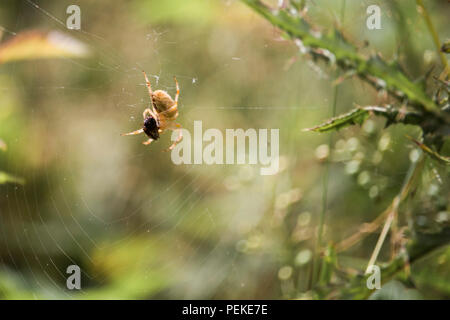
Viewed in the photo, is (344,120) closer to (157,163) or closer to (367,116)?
(367,116)

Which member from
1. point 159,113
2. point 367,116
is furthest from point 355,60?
point 159,113

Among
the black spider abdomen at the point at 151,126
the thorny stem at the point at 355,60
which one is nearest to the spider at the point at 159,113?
the black spider abdomen at the point at 151,126

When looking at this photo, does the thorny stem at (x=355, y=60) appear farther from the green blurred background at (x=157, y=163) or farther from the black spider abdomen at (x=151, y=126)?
the black spider abdomen at (x=151, y=126)

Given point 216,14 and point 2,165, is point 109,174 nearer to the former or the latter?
point 2,165

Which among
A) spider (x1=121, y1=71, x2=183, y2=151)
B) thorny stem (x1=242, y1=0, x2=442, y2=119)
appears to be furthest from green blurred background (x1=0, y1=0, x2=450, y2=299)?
thorny stem (x1=242, y1=0, x2=442, y2=119)

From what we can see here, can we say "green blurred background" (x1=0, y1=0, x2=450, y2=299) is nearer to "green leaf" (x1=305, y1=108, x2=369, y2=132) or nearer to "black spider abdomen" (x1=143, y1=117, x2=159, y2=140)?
"black spider abdomen" (x1=143, y1=117, x2=159, y2=140)

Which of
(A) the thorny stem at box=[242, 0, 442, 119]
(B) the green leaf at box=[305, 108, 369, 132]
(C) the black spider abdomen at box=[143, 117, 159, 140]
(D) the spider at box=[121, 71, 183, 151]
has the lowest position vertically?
(B) the green leaf at box=[305, 108, 369, 132]

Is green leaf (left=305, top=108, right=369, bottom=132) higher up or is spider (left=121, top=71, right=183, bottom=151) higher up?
spider (left=121, top=71, right=183, bottom=151)

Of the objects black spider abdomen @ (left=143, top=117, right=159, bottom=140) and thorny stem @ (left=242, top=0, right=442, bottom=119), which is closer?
thorny stem @ (left=242, top=0, right=442, bottom=119)
